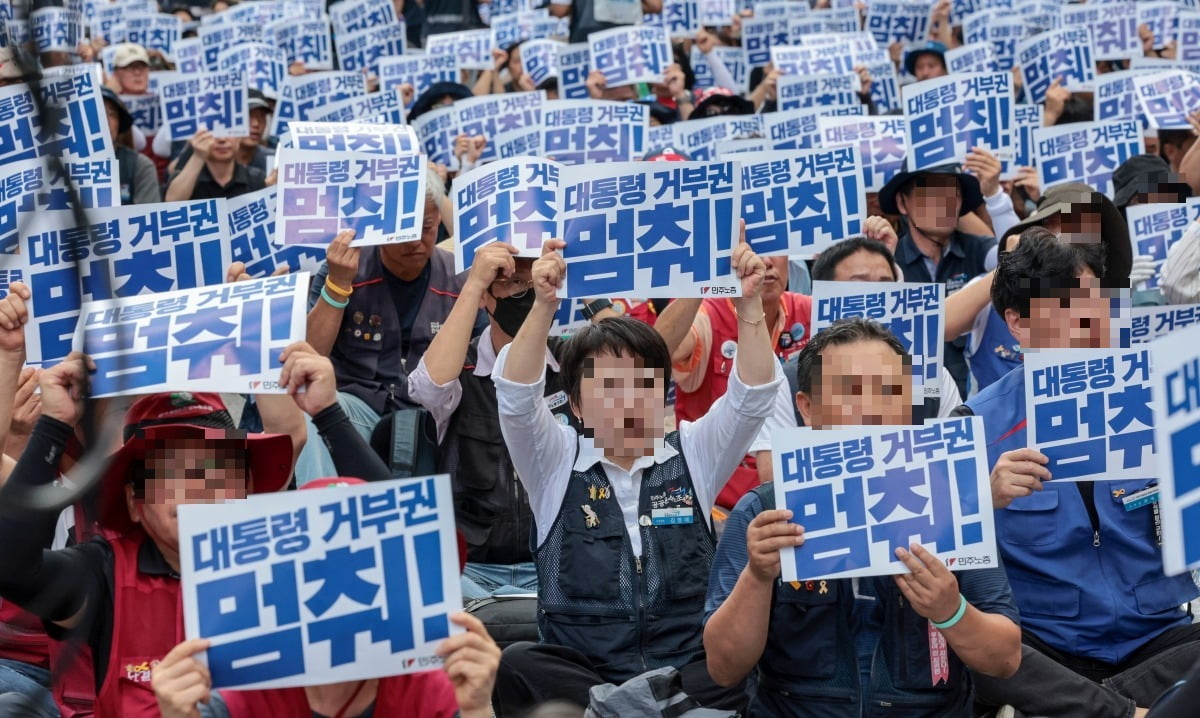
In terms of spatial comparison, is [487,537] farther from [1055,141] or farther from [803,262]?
[1055,141]

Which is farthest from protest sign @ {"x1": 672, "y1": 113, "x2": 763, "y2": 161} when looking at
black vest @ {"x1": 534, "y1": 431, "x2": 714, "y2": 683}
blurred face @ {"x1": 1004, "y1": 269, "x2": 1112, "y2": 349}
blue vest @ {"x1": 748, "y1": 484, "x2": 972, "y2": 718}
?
blue vest @ {"x1": 748, "y1": 484, "x2": 972, "y2": 718}

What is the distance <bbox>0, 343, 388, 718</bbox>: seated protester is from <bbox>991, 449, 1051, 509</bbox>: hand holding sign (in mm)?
1568

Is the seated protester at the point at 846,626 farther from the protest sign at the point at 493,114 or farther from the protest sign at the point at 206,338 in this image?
the protest sign at the point at 493,114

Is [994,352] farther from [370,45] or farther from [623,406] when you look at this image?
[370,45]

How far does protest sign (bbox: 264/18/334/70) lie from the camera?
46.3 ft

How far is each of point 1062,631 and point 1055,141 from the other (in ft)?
15.4

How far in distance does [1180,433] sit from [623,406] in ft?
6.24

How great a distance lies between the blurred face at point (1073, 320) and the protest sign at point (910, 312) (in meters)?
0.66

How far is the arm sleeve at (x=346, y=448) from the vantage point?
3.81 meters

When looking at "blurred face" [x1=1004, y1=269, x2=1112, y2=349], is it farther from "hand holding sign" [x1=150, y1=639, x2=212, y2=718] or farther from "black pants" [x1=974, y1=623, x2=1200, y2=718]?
"hand holding sign" [x1=150, y1=639, x2=212, y2=718]

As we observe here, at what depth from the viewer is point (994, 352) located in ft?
21.1

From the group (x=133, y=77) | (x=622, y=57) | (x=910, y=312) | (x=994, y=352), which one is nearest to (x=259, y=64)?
(x=133, y=77)

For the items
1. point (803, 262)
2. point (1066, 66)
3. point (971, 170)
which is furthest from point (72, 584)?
point (1066, 66)

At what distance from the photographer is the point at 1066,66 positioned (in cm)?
1137
